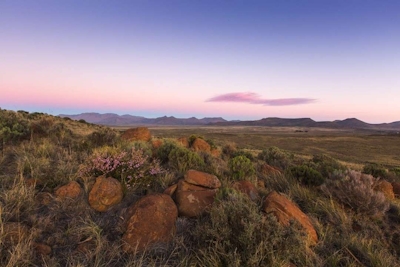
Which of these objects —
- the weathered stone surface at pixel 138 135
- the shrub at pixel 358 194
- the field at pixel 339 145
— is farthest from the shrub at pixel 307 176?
the field at pixel 339 145

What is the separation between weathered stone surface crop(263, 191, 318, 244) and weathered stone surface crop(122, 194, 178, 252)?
157 centimetres

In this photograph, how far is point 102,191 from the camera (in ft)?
14.4

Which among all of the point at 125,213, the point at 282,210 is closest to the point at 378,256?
the point at 282,210

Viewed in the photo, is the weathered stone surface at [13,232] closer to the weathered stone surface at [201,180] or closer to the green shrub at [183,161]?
the weathered stone surface at [201,180]

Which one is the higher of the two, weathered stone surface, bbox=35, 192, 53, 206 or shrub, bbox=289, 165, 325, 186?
weathered stone surface, bbox=35, 192, 53, 206

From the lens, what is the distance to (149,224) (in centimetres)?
367

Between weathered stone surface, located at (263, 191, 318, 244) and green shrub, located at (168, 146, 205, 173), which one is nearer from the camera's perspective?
weathered stone surface, located at (263, 191, 318, 244)

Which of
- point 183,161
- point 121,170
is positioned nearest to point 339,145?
point 183,161

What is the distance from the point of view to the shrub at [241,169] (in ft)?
21.4

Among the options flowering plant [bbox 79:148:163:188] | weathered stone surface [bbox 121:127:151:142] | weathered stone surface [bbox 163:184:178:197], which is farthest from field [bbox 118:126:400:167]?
weathered stone surface [bbox 163:184:178:197]

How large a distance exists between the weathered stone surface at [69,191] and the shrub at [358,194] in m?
5.27

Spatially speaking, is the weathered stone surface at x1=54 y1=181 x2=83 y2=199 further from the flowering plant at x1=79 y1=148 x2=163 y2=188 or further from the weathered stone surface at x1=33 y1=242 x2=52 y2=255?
the weathered stone surface at x1=33 y1=242 x2=52 y2=255

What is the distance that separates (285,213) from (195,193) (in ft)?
5.11

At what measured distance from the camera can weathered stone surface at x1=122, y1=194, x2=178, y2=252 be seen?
11.4ft
